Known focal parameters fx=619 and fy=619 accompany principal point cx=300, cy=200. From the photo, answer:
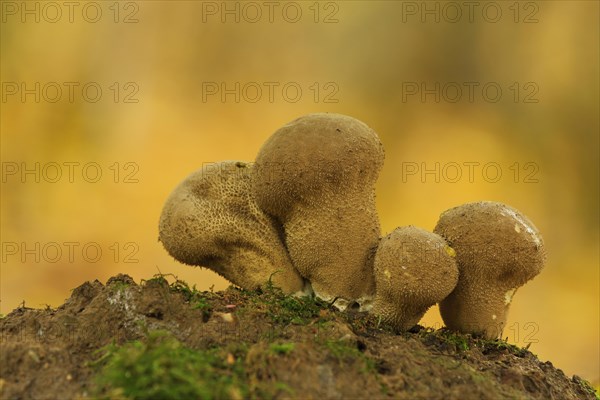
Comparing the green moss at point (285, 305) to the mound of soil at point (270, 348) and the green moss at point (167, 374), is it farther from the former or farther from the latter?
the green moss at point (167, 374)

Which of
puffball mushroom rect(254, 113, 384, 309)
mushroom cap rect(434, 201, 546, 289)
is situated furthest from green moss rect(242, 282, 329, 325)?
mushroom cap rect(434, 201, 546, 289)

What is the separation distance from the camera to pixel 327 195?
2529 mm

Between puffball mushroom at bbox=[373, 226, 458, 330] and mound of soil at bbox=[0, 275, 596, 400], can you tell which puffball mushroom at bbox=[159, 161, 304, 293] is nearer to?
mound of soil at bbox=[0, 275, 596, 400]

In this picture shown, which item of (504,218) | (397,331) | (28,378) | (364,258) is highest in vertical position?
(504,218)

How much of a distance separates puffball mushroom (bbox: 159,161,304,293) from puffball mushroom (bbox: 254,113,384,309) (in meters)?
0.10

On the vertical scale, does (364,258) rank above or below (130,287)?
above

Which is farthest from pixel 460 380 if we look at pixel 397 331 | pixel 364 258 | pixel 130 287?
pixel 130 287

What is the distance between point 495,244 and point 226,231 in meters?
1.12

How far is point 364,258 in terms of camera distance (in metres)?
2.59

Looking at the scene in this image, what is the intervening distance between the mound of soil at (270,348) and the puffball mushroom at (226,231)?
0.44 ft

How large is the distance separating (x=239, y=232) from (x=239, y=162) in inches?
14.1

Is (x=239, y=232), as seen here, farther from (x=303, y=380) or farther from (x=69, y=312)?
(x=303, y=380)

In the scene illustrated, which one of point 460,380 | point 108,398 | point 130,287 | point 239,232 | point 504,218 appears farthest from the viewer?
point 239,232

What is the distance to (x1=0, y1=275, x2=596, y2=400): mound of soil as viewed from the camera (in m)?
1.89
